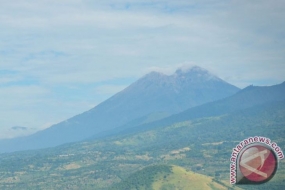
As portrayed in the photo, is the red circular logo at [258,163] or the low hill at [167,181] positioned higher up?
the red circular logo at [258,163]

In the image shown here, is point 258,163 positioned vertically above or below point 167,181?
above

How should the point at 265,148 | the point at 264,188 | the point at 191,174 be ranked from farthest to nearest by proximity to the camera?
the point at 191,174 → the point at 264,188 → the point at 265,148

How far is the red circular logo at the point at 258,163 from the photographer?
4109 centimetres

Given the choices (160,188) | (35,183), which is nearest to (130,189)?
(160,188)

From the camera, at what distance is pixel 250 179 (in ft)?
139

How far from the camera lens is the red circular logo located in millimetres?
41094

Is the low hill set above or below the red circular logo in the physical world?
below

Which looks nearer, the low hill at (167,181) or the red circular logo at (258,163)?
the red circular logo at (258,163)

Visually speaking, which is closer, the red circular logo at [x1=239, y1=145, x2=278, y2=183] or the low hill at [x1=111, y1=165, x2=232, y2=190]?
the red circular logo at [x1=239, y1=145, x2=278, y2=183]

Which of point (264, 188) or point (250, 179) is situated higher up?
point (250, 179)

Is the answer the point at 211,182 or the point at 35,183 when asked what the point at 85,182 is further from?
the point at 211,182

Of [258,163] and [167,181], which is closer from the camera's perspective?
[258,163]

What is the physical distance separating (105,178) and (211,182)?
5292 cm

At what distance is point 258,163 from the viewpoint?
4112cm
